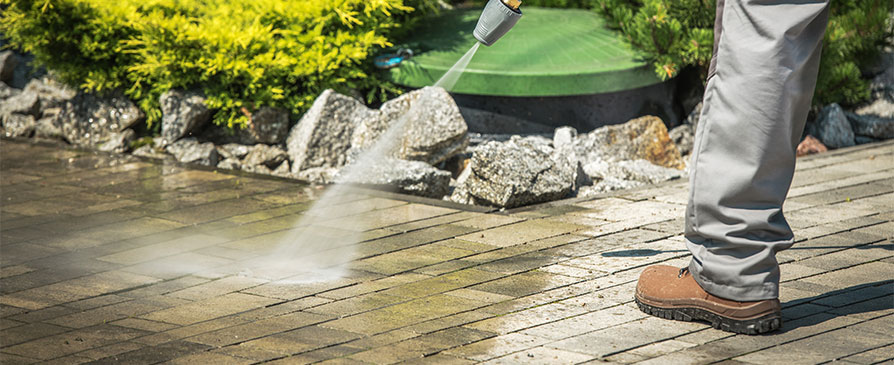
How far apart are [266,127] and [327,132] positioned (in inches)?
21.1

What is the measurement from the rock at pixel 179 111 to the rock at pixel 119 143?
1.03ft

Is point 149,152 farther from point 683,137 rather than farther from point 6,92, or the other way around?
point 683,137

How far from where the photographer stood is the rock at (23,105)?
7.27 meters

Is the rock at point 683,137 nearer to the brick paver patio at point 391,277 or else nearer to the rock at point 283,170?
the brick paver patio at point 391,277

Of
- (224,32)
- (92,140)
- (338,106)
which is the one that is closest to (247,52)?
(224,32)

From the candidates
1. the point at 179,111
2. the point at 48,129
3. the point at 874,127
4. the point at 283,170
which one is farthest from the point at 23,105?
the point at 874,127

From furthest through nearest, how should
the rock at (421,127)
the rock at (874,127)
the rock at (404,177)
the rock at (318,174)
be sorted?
the rock at (874,127) → the rock at (318,174) → the rock at (421,127) → the rock at (404,177)

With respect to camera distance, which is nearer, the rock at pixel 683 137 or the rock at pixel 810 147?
the rock at pixel 810 147

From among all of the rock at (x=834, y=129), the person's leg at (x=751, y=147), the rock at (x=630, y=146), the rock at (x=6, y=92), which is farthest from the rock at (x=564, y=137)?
the rock at (x=6, y=92)

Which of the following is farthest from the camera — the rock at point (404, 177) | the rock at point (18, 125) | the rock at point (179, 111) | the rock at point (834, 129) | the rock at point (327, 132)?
the rock at point (18, 125)

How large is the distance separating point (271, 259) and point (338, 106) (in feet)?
7.51

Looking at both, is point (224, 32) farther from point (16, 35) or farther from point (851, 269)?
point (851, 269)

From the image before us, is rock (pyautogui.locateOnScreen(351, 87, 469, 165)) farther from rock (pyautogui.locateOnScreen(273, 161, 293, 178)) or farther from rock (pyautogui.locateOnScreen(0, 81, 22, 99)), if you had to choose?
rock (pyautogui.locateOnScreen(0, 81, 22, 99))

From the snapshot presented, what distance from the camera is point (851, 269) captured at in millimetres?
3943
